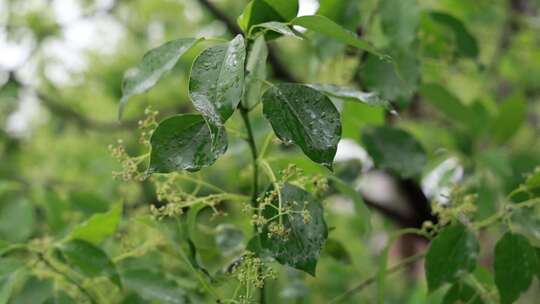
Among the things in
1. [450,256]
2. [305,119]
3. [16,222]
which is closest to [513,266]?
[450,256]

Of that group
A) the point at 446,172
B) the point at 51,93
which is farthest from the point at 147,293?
the point at 51,93

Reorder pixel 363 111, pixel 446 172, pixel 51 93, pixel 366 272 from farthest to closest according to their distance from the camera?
pixel 51 93 < pixel 366 272 < pixel 446 172 < pixel 363 111

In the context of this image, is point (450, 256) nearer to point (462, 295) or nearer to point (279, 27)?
point (462, 295)

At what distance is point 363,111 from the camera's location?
3.37 ft

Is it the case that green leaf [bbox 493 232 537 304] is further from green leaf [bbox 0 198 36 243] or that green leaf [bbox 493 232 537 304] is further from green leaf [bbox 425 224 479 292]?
green leaf [bbox 0 198 36 243]

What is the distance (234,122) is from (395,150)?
207mm

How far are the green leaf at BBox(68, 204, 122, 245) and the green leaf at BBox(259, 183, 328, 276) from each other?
248 mm

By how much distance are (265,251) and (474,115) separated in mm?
610

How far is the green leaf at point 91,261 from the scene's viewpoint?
0.78 m

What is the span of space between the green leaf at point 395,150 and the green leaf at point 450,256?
7.5 inches

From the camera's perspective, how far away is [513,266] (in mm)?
713

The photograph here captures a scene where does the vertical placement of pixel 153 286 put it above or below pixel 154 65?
below

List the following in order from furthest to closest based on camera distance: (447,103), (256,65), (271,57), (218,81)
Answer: (271,57) < (447,103) < (256,65) < (218,81)

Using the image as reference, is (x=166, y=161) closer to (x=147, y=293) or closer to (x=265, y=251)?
(x=265, y=251)
